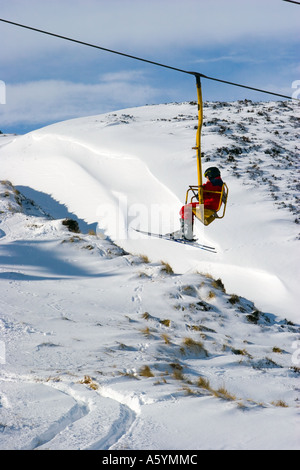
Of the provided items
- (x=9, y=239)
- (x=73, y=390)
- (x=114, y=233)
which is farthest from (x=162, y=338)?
(x=114, y=233)

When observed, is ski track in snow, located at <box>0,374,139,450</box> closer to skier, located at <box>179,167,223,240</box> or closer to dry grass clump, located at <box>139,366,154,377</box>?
dry grass clump, located at <box>139,366,154,377</box>

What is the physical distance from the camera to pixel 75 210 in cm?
2384

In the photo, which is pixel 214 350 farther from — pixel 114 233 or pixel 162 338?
pixel 114 233

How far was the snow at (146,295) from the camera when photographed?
5953 mm

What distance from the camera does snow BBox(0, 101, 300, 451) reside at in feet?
19.5

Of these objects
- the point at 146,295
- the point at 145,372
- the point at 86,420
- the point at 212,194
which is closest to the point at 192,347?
the point at 145,372

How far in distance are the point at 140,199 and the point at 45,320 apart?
1302 centimetres

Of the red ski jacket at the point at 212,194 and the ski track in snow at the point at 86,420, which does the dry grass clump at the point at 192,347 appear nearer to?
the red ski jacket at the point at 212,194

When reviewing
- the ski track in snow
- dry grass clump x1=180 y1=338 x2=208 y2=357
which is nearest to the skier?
dry grass clump x1=180 y1=338 x2=208 y2=357

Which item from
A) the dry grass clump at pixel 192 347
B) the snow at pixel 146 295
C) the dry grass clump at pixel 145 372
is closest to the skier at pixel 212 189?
the dry grass clump at pixel 192 347

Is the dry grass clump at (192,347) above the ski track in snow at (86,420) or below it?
below

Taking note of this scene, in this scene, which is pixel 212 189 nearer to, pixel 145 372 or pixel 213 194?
pixel 213 194

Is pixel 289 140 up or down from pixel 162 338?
up

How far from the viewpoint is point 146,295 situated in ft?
42.3
